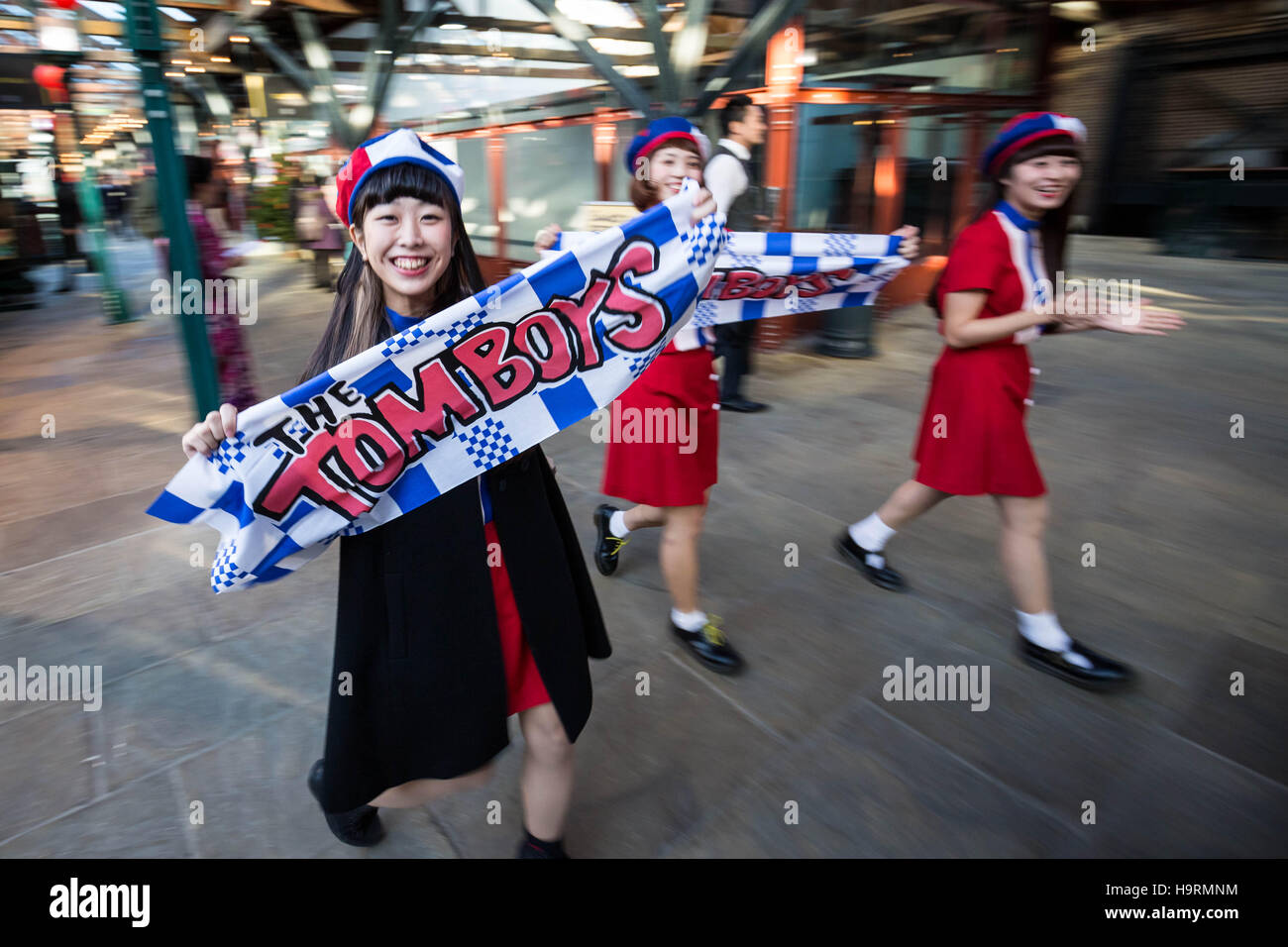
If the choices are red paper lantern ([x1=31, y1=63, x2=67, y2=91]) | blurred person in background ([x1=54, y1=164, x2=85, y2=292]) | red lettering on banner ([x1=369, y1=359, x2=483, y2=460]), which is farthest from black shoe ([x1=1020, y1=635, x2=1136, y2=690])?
blurred person in background ([x1=54, y1=164, x2=85, y2=292])

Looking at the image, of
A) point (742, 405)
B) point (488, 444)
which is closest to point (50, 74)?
point (742, 405)

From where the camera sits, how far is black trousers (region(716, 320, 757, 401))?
5191mm

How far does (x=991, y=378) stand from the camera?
2.63 m

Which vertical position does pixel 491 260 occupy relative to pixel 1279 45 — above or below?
below

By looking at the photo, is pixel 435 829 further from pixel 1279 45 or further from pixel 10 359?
pixel 1279 45

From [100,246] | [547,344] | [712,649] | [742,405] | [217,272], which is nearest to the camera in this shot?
[547,344]

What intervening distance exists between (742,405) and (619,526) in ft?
8.07

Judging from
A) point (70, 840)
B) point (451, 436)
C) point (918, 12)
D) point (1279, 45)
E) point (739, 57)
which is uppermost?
point (1279, 45)

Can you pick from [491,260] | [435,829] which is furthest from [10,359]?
[435,829]

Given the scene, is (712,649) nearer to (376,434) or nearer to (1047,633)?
(1047,633)

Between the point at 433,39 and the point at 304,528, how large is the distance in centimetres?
1130

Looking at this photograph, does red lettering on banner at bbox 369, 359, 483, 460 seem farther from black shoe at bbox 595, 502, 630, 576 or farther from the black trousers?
the black trousers

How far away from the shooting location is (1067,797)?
2189 millimetres

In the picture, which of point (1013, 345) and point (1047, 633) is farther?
point (1047, 633)
